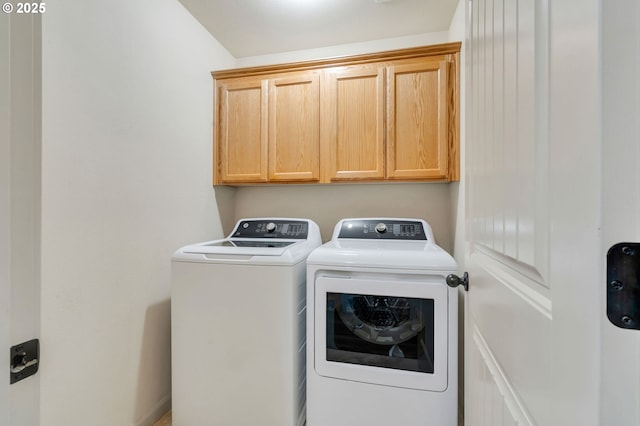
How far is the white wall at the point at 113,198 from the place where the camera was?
3.64 feet

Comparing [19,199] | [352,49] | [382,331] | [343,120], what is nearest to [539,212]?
[19,199]

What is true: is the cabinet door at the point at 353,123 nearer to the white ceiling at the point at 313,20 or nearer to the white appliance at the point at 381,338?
the white ceiling at the point at 313,20

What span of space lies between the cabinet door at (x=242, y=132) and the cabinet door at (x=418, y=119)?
2.97 ft

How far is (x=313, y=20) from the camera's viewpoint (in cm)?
190

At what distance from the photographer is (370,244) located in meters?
1.72

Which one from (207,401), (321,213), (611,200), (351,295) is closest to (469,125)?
(611,200)

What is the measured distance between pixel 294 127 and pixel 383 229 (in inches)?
37.5

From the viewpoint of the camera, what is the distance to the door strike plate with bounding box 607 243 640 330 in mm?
272

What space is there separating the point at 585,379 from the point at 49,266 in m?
1.55

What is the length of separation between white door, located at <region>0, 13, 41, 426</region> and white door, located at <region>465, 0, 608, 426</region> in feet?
2.86

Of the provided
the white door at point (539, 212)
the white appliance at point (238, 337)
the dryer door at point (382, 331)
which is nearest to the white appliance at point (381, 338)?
the dryer door at point (382, 331)

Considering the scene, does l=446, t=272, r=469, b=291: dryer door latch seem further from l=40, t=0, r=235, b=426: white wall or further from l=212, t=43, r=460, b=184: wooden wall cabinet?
l=40, t=0, r=235, b=426: white wall

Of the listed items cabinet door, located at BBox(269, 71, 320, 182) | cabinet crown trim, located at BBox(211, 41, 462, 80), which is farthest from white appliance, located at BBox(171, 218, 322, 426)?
cabinet crown trim, located at BBox(211, 41, 462, 80)

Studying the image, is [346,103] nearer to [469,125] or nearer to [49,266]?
[469,125]
